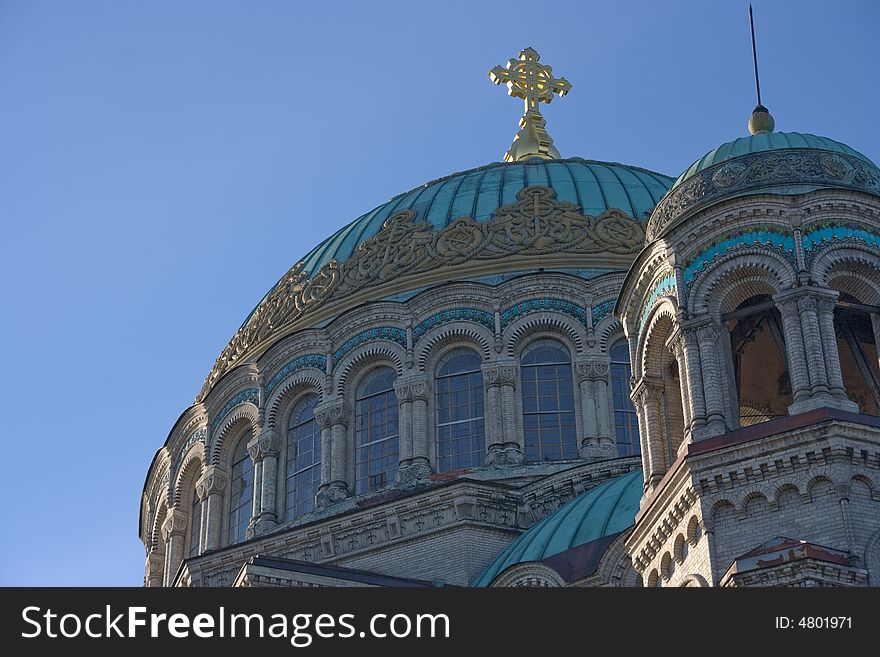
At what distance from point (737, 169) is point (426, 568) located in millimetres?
9076

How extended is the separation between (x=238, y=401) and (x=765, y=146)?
14271mm

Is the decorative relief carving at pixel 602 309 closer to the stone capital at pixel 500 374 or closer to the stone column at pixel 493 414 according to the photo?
the stone capital at pixel 500 374

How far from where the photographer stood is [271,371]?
141 feet

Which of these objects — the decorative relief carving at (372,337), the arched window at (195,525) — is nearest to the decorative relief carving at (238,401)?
the arched window at (195,525)

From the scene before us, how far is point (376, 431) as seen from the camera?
41.1 meters

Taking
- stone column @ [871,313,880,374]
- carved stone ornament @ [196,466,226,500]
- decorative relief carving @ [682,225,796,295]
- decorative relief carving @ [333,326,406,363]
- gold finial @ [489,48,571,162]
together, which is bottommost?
stone column @ [871,313,880,374]

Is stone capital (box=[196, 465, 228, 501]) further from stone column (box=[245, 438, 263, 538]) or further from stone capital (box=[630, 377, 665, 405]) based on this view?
stone capital (box=[630, 377, 665, 405])

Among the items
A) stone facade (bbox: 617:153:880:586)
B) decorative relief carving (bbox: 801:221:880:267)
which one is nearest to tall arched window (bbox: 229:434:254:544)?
stone facade (bbox: 617:153:880:586)

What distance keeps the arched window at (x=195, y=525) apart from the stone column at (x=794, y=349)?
1586 cm

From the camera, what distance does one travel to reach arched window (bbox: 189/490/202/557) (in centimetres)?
4344

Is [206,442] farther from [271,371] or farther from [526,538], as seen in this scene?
[526,538]

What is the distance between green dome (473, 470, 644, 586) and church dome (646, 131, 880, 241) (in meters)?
4.05
